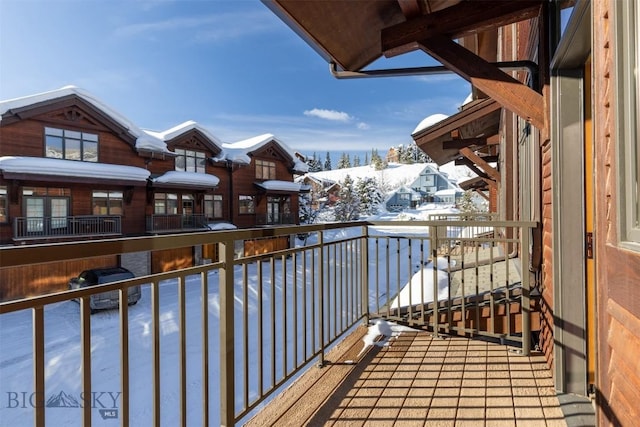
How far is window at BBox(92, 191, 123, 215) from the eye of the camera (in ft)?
43.5

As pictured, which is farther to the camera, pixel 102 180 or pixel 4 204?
pixel 102 180

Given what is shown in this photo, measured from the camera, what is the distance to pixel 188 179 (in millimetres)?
15039

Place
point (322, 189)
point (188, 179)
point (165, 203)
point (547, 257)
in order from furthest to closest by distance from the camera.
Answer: point (322, 189) → point (165, 203) → point (188, 179) → point (547, 257)

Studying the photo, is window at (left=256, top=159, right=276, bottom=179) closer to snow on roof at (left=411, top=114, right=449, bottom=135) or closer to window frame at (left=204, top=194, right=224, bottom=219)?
window frame at (left=204, top=194, right=224, bottom=219)

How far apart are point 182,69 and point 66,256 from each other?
2864 cm

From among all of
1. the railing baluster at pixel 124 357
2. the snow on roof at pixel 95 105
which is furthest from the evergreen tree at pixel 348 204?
the railing baluster at pixel 124 357

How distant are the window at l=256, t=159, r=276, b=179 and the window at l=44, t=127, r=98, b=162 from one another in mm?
7792

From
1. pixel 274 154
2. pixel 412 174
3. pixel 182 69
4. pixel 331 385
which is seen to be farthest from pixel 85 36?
pixel 412 174

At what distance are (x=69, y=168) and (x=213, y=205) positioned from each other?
6.33 m

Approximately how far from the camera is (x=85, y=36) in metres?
18.3

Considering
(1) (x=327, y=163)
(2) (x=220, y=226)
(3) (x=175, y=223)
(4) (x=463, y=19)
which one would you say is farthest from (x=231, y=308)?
(1) (x=327, y=163)

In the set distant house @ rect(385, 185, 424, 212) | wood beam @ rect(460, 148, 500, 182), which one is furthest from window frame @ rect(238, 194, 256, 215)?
distant house @ rect(385, 185, 424, 212)

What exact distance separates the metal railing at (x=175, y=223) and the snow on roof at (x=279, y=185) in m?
3.72

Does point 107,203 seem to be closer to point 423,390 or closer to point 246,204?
point 246,204
